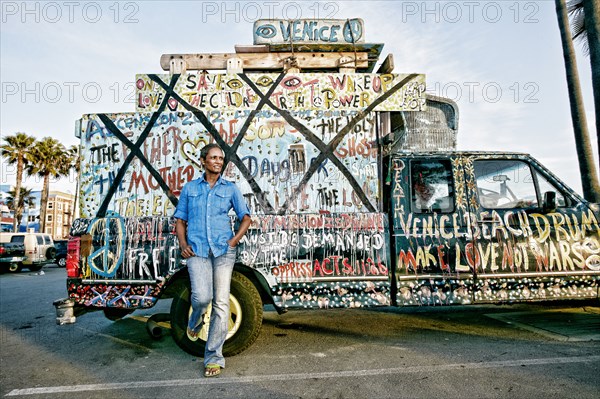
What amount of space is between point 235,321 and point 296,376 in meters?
0.82

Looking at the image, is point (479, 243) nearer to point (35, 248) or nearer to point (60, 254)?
point (35, 248)

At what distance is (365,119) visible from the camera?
4012 mm

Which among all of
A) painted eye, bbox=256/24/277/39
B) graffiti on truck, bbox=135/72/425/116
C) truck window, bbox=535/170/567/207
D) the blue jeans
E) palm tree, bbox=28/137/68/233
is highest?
palm tree, bbox=28/137/68/233

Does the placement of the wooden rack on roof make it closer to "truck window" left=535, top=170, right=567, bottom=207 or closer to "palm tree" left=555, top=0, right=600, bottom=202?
"truck window" left=535, top=170, right=567, bottom=207

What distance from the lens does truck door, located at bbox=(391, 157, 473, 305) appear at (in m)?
3.73

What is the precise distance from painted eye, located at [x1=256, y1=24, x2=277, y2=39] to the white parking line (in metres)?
3.80

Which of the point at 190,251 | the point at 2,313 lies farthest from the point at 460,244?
the point at 2,313

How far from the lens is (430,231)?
3807 mm

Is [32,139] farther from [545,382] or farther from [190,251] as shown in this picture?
[545,382]

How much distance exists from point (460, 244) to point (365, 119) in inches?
62.7

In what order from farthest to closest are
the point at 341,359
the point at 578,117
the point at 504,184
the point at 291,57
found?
the point at 578,117 < the point at 291,57 < the point at 504,184 < the point at 341,359

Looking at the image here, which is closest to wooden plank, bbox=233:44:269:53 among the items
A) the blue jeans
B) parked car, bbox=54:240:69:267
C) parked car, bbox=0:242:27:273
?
the blue jeans

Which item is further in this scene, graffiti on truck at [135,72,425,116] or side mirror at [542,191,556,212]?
graffiti on truck at [135,72,425,116]

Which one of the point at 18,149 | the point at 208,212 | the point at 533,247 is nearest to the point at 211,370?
the point at 208,212
